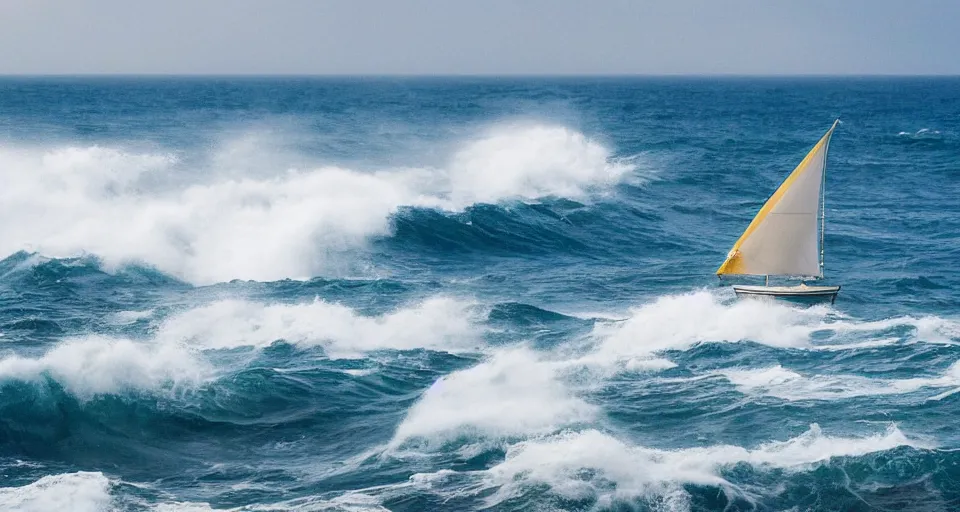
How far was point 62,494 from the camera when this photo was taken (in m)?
19.2

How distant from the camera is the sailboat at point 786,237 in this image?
32.4 m

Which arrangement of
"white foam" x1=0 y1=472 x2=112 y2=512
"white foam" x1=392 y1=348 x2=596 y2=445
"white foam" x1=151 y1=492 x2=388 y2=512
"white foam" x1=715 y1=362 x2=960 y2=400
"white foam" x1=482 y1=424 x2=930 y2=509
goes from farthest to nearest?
"white foam" x1=715 y1=362 x2=960 y2=400 < "white foam" x1=392 y1=348 x2=596 y2=445 < "white foam" x1=482 y1=424 x2=930 y2=509 < "white foam" x1=151 y1=492 x2=388 y2=512 < "white foam" x1=0 y1=472 x2=112 y2=512

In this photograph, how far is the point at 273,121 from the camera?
107 m

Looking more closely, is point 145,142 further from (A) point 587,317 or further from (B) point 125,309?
(A) point 587,317

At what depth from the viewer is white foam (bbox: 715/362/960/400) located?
2495cm

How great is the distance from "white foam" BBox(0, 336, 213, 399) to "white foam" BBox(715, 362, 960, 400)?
13.7 meters

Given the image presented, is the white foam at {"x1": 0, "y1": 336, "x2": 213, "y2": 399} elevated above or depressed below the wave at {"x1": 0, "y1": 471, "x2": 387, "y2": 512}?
above

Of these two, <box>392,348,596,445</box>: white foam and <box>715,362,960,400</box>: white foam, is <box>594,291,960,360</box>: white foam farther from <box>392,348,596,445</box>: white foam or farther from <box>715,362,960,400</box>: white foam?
<box>392,348,596,445</box>: white foam

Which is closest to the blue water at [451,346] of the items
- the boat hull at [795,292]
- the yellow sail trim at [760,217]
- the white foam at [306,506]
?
the white foam at [306,506]

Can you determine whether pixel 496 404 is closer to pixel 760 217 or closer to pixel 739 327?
pixel 739 327

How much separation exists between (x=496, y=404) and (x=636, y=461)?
429 cm

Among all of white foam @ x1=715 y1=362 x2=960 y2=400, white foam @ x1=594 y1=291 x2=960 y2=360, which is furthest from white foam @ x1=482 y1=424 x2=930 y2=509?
white foam @ x1=594 y1=291 x2=960 y2=360

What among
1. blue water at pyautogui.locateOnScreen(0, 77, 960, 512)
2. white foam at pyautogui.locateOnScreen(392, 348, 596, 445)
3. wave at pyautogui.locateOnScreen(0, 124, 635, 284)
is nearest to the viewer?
blue water at pyautogui.locateOnScreen(0, 77, 960, 512)

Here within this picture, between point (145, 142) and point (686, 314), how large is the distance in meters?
56.2
